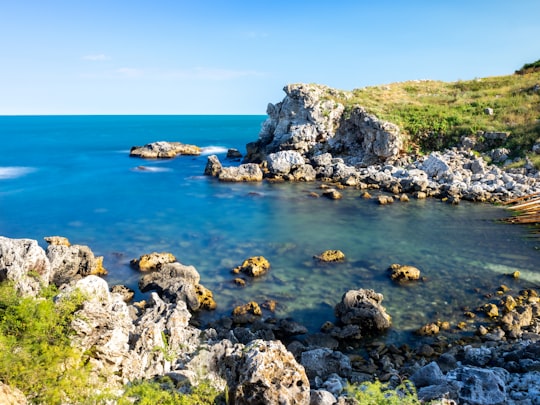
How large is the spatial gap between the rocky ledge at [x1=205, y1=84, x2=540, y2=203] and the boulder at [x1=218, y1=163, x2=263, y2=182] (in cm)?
13

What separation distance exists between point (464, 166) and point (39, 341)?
45.8 meters

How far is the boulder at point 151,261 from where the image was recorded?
2322cm

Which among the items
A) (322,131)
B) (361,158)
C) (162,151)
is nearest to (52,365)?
(361,158)

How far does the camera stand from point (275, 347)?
355 inches

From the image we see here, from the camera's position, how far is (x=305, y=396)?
8445 mm

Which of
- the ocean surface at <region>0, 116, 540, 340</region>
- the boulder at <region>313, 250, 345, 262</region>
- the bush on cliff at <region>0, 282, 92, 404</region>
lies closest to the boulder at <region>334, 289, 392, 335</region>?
the ocean surface at <region>0, 116, 540, 340</region>

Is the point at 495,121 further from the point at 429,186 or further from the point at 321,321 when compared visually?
the point at 321,321

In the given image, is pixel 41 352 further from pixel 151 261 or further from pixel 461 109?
pixel 461 109

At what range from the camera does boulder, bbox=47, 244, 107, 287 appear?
2125 centimetres

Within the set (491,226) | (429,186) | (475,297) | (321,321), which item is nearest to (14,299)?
(321,321)

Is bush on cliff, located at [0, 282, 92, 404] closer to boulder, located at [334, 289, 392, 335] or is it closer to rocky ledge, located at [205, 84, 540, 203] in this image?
boulder, located at [334, 289, 392, 335]

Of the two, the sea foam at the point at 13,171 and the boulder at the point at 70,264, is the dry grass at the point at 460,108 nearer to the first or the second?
the boulder at the point at 70,264

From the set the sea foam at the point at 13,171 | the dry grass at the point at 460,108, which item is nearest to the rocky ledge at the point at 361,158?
the dry grass at the point at 460,108

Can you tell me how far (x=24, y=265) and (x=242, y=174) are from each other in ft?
121
